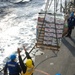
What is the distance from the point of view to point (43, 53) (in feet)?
43.5

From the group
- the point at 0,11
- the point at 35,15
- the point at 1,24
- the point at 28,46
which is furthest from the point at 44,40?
the point at 0,11

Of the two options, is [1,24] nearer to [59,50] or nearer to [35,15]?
[35,15]

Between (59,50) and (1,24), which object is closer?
(59,50)

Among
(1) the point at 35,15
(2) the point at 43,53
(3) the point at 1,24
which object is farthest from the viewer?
(1) the point at 35,15

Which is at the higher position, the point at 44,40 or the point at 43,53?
the point at 44,40

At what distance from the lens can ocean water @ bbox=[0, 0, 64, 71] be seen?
56.3 ft

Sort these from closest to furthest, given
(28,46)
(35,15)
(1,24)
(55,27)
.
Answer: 1. (55,27)
2. (28,46)
3. (1,24)
4. (35,15)

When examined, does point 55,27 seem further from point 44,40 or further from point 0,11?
point 0,11

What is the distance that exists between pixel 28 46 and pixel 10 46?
1481 millimetres

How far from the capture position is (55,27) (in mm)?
12172

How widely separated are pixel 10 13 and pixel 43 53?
14.5 meters

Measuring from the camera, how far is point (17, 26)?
881 inches

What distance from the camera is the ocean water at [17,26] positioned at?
56.3 feet

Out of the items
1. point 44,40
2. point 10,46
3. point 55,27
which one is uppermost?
point 55,27
